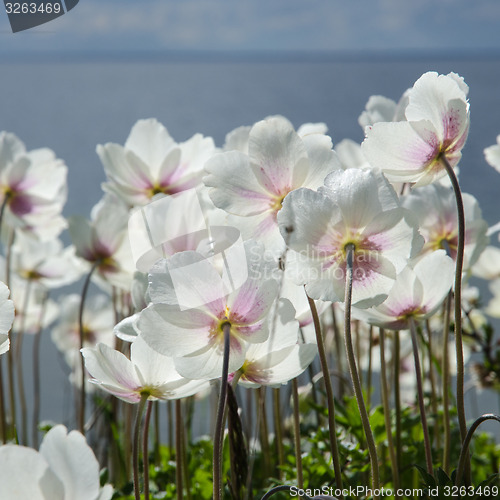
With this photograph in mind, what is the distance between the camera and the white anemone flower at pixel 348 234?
44cm

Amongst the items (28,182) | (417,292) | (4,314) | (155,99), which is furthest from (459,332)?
(155,99)

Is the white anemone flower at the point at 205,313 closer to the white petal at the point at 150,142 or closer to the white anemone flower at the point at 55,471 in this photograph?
the white anemone flower at the point at 55,471

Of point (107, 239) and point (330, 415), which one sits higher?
point (107, 239)

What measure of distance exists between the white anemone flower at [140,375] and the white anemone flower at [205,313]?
1.1 inches

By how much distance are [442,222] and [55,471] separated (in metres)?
0.43

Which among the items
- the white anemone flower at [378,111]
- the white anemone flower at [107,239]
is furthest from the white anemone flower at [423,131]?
the white anemone flower at [107,239]

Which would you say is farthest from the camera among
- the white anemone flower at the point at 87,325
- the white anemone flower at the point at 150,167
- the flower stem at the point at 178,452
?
the white anemone flower at the point at 87,325

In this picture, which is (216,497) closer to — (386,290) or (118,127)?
(386,290)

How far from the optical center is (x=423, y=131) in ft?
1.61

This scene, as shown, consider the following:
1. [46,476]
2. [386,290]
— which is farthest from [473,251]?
[46,476]

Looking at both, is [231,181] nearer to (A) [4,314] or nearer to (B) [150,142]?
(A) [4,314]

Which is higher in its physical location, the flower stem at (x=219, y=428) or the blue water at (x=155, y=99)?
the blue water at (x=155, y=99)

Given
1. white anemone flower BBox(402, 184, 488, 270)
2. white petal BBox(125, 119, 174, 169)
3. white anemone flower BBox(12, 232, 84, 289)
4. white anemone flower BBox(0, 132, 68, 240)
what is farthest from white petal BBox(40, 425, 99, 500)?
white anemone flower BBox(12, 232, 84, 289)

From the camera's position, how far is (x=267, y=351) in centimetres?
48
